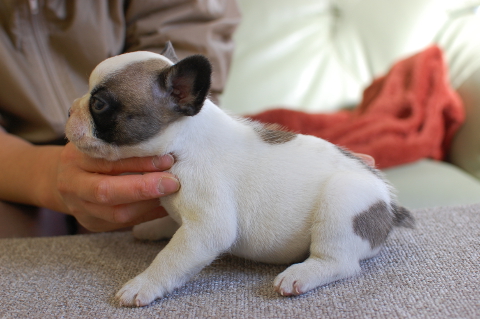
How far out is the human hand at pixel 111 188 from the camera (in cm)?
97

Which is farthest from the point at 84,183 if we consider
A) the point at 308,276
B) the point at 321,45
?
the point at 321,45

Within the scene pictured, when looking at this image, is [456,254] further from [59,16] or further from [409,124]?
[59,16]

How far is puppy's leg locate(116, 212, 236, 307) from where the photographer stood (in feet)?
2.86

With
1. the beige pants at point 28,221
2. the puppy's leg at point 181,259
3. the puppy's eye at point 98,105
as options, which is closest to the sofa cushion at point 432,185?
the puppy's leg at point 181,259

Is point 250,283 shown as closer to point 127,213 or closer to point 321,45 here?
point 127,213

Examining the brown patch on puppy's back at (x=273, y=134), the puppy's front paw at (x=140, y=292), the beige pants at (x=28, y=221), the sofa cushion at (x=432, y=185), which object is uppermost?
the brown patch on puppy's back at (x=273, y=134)

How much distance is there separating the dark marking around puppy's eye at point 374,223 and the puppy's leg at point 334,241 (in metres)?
0.01

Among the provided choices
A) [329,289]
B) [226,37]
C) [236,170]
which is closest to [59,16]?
[226,37]

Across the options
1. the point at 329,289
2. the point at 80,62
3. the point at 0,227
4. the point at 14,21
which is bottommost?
the point at 0,227

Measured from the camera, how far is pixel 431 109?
6.14 feet

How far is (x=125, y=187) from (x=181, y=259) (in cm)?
24

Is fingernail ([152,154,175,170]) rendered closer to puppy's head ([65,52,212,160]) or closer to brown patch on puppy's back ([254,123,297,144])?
puppy's head ([65,52,212,160])

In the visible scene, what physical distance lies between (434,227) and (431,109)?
898 millimetres

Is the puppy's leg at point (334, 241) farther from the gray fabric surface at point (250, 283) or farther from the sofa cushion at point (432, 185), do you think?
the sofa cushion at point (432, 185)
